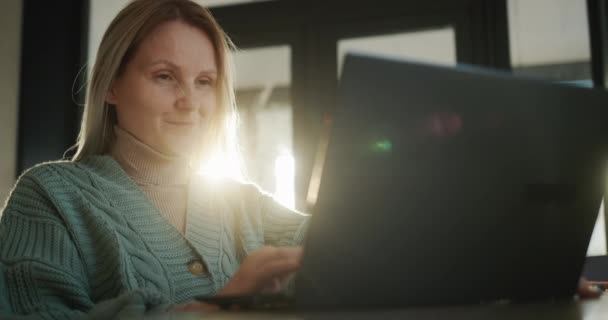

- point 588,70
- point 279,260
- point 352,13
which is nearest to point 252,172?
point 352,13

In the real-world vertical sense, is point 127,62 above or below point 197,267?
above

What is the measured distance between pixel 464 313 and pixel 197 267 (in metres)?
0.61

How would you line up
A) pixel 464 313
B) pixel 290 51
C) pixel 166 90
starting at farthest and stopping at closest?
1. pixel 290 51
2. pixel 166 90
3. pixel 464 313

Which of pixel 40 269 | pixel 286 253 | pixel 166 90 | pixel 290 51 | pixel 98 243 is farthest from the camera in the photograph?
pixel 290 51

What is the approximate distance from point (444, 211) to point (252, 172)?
2.57 meters

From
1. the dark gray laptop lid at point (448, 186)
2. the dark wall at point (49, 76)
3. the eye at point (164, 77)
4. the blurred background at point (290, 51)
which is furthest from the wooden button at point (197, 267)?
the dark wall at point (49, 76)

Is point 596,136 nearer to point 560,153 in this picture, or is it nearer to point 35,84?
point 560,153

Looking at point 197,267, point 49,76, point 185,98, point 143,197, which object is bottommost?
point 197,267

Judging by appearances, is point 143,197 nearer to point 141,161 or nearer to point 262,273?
point 141,161

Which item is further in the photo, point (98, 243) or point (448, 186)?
point (98, 243)

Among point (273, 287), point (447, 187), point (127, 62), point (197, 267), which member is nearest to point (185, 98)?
point (127, 62)

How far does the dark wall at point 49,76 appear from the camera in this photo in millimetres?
3045

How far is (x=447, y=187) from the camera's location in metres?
0.54

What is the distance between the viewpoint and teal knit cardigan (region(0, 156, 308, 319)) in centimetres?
79
